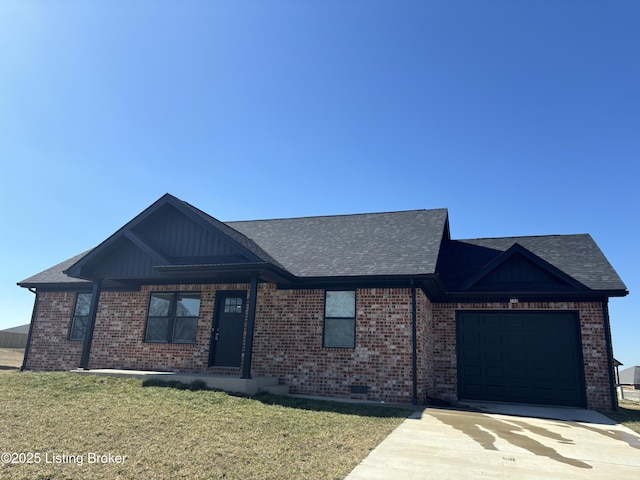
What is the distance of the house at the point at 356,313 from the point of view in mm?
11914

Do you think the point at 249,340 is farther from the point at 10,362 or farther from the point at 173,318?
the point at 10,362

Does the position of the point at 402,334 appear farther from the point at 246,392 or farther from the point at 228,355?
the point at 228,355

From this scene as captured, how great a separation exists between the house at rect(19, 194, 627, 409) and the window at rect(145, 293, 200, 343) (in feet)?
0.13

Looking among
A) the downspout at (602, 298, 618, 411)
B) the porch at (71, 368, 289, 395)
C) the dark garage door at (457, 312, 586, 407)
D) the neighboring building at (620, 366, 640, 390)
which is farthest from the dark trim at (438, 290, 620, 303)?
the neighboring building at (620, 366, 640, 390)

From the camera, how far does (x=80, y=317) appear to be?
1584 cm

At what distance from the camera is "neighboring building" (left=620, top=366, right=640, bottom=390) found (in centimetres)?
3807

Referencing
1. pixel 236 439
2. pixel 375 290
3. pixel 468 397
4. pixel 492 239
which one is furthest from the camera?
pixel 492 239

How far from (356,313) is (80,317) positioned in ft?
34.0

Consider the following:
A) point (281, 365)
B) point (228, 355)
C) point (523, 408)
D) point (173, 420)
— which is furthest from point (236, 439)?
point (523, 408)

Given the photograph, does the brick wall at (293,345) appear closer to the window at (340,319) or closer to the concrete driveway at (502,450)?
the window at (340,319)

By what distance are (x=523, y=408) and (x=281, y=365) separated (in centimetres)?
662

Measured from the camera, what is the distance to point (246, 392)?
10469 mm

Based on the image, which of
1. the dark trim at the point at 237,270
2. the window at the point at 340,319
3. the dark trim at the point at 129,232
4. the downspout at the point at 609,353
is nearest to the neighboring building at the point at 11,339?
the dark trim at the point at 129,232

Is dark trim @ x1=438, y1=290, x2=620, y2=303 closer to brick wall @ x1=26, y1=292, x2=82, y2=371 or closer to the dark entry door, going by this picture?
the dark entry door
